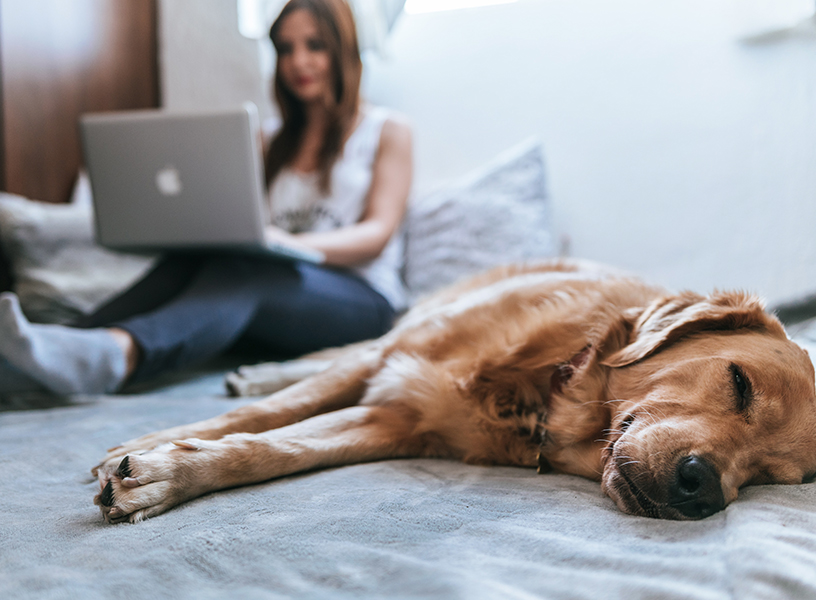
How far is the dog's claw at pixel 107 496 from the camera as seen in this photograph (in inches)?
35.2

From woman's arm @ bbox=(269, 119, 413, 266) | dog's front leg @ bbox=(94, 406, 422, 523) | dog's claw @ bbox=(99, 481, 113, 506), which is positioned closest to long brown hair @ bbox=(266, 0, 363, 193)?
woman's arm @ bbox=(269, 119, 413, 266)

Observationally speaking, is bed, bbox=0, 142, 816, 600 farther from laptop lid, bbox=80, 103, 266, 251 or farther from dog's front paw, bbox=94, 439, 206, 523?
laptop lid, bbox=80, 103, 266, 251

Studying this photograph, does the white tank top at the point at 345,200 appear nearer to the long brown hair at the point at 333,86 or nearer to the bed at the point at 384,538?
the long brown hair at the point at 333,86

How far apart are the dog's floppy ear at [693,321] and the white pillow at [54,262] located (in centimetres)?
214

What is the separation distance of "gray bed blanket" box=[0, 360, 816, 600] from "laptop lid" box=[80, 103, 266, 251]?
92 cm

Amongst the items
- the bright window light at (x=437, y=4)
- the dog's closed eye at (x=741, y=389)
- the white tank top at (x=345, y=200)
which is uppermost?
the bright window light at (x=437, y=4)

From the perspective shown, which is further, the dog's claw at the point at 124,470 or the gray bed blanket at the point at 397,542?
the dog's claw at the point at 124,470

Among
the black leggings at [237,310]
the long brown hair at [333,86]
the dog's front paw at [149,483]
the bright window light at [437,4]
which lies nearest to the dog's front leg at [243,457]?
the dog's front paw at [149,483]

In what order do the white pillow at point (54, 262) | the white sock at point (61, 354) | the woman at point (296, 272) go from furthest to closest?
the white pillow at point (54, 262) → the woman at point (296, 272) → the white sock at point (61, 354)

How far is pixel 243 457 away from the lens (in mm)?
1048

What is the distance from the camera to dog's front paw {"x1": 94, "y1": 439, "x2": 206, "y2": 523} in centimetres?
89

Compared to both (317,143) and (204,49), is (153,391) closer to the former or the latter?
(317,143)

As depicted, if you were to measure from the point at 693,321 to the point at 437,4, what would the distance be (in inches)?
99.6

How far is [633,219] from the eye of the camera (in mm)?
2635
